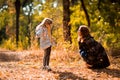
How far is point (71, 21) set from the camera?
29.5 m

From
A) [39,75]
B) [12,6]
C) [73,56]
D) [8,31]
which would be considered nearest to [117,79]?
[39,75]

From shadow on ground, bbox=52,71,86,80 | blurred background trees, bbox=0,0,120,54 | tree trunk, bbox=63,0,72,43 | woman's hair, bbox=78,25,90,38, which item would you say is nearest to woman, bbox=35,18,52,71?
shadow on ground, bbox=52,71,86,80

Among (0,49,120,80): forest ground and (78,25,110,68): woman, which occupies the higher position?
(78,25,110,68): woman

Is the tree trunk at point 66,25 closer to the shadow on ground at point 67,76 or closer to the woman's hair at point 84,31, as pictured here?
the woman's hair at point 84,31

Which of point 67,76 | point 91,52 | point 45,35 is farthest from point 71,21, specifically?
point 67,76

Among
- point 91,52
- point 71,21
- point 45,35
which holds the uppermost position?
point 45,35

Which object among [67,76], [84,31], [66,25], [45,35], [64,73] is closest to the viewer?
[67,76]

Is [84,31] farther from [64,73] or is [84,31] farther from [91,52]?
[64,73]

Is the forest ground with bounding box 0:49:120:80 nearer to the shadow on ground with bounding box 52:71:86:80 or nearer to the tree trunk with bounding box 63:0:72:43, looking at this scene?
the shadow on ground with bounding box 52:71:86:80

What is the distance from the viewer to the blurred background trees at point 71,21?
19173 millimetres

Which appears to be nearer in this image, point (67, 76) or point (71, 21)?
point (67, 76)

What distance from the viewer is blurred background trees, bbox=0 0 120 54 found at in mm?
19173

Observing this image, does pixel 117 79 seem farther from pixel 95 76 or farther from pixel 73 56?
pixel 73 56

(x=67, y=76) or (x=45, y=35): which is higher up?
(x=45, y=35)
